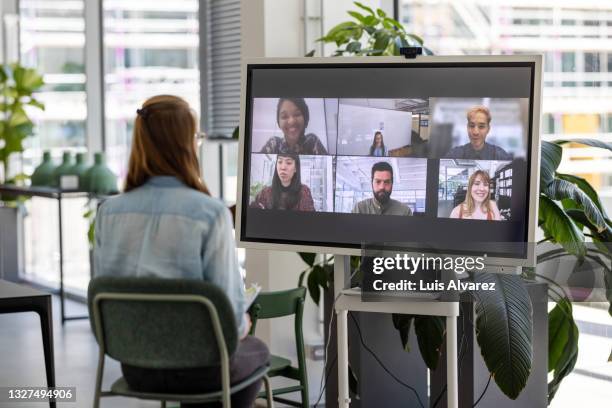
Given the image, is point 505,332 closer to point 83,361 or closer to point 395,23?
point 395,23

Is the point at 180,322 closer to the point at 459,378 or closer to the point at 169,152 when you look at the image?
the point at 169,152

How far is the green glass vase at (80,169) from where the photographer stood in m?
6.80

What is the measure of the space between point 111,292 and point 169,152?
419mm

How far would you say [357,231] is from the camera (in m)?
3.43

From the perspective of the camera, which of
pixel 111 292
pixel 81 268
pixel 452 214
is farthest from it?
pixel 81 268

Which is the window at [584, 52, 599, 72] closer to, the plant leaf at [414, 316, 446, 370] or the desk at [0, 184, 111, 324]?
the plant leaf at [414, 316, 446, 370]

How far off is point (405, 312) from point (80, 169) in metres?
4.14

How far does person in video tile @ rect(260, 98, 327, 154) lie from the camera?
3531 millimetres

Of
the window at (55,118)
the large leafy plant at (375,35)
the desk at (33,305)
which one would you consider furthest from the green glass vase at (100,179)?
the large leafy plant at (375,35)

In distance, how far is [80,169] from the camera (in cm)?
690

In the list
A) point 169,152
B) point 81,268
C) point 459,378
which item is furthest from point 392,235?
point 81,268

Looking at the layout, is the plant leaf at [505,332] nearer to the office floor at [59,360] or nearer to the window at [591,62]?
the window at [591,62]

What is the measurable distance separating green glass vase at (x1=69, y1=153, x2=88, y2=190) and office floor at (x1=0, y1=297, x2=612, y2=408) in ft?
3.15

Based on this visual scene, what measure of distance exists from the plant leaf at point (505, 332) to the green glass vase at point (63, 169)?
4.26m
